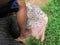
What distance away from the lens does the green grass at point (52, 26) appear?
8.92ft

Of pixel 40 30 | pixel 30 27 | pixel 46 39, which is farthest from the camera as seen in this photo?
pixel 46 39

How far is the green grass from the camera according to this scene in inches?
107

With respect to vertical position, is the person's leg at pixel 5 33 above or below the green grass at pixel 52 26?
above

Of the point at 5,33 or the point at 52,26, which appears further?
the point at 52,26

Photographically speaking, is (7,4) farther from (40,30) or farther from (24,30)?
(40,30)

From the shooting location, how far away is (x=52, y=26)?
2889 mm

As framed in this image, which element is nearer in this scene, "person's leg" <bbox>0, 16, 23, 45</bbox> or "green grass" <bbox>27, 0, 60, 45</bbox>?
"person's leg" <bbox>0, 16, 23, 45</bbox>

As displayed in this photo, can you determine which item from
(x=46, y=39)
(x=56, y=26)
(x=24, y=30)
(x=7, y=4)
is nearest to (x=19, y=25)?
(x=24, y=30)

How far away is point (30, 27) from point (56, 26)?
0.91 metres

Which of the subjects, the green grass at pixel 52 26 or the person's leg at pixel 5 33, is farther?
the green grass at pixel 52 26

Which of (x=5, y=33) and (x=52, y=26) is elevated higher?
(x=5, y=33)

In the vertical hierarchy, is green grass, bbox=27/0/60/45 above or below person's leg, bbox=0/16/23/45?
below

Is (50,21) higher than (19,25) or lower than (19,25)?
lower

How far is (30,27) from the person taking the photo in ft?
6.84
